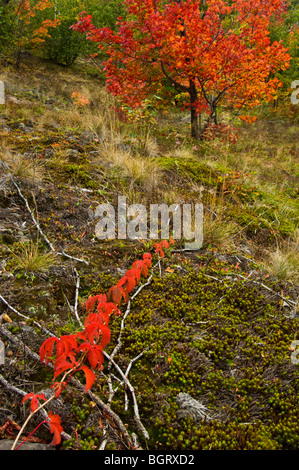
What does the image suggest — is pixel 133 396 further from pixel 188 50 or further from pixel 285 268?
pixel 188 50

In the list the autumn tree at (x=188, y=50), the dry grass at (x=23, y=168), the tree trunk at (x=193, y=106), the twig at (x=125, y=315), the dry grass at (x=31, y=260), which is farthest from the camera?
the tree trunk at (x=193, y=106)

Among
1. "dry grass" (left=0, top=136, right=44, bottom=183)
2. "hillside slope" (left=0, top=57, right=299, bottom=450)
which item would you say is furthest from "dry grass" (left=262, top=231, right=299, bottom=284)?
"dry grass" (left=0, top=136, right=44, bottom=183)

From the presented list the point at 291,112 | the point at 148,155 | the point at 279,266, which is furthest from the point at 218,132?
the point at 291,112

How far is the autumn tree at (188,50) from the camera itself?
5680 millimetres

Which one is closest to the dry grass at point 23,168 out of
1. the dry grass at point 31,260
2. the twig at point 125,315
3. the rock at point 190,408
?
the dry grass at point 31,260

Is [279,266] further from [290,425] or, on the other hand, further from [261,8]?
[261,8]

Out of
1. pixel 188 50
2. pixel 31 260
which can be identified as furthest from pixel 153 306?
pixel 188 50

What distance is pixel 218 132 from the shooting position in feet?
24.2

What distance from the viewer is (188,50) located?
19.1 ft

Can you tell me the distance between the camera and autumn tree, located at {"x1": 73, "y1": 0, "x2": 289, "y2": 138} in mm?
5680

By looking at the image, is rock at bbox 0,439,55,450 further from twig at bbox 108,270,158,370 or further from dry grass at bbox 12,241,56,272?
dry grass at bbox 12,241,56,272

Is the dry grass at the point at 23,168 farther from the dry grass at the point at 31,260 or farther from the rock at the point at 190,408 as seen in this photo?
the rock at the point at 190,408

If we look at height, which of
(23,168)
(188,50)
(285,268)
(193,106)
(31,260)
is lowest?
(285,268)

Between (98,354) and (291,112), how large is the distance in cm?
1538
